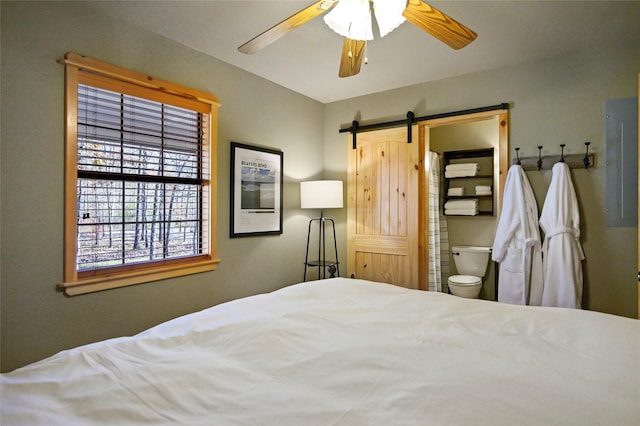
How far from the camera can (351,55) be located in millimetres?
1995

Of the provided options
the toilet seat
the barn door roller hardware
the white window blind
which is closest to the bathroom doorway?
the toilet seat

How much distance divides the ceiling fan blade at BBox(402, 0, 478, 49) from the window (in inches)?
70.8

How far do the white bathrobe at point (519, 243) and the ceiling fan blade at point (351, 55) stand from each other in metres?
1.73

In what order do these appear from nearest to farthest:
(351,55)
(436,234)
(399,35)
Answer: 1. (351,55)
2. (399,35)
3. (436,234)

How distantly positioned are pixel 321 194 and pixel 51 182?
2169mm

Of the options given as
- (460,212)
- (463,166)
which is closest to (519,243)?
(460,212)

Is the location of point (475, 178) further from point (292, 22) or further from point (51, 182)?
point (51, 182)

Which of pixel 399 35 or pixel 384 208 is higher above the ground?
pixel 399 35

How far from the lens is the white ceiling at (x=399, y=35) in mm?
2162

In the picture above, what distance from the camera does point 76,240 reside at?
2127mm

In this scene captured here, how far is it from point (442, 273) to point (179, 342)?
3897 mm

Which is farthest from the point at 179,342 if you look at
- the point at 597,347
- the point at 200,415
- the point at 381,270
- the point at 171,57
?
the point at 381,270

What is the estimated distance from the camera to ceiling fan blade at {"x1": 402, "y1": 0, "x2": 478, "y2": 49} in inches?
63.1

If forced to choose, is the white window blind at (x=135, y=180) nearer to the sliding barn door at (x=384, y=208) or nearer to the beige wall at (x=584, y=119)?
the sliding barn door at (x=384, y=208)
